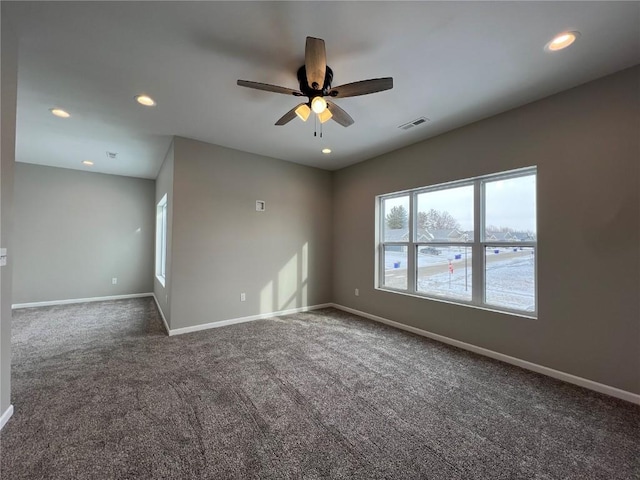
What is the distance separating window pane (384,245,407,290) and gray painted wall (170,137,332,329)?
131cm

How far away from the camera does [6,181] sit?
1848 millimetres

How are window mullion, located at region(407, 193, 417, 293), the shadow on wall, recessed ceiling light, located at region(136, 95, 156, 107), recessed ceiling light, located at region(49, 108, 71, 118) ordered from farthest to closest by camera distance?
the shadow on wall → window mullion, located at region(407, 193, 417, 293) → recessed ceiling light, located at region(49, 108, 71, 118) → recessed ceiling light, located at region(136, 95, 156, 107)

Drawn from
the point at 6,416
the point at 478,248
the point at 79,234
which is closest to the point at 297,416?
the point at 6,416

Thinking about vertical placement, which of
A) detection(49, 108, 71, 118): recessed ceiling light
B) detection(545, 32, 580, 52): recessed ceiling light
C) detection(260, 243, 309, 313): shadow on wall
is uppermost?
detection(49, 108, 71, 118): recessed ceiling light

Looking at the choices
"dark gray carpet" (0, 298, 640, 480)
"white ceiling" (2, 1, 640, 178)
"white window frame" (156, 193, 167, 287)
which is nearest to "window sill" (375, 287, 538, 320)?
"dark gray carpet" (0, 298, 640, 480)

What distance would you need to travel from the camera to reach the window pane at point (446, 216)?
3.49 metres

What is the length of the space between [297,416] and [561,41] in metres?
3.38

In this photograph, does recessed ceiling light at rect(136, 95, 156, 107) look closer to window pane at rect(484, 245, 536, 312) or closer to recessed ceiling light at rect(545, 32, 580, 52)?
recessed ceiling light at rect(545, 32, 580, 52)

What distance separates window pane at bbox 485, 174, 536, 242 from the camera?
2.90 metres

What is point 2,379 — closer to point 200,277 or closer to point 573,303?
point 200,277

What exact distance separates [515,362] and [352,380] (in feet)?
5.99

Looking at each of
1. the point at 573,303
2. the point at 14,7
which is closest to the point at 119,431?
the point at 14,7

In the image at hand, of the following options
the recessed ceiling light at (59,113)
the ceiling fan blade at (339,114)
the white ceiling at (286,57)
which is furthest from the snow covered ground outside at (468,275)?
the recessed ceiling light at (59,113)

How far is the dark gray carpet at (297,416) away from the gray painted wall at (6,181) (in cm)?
43
